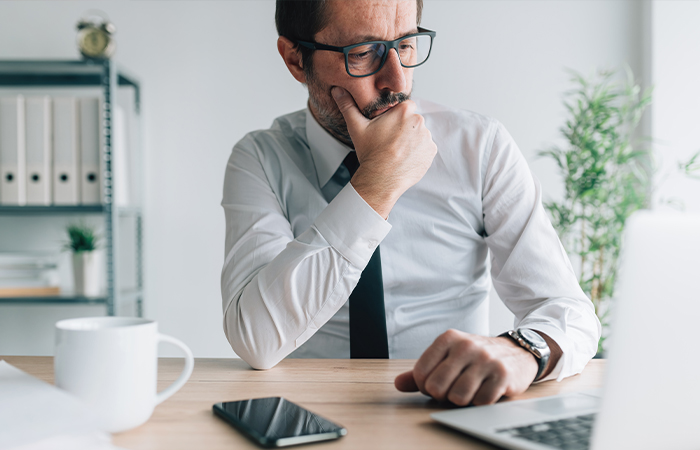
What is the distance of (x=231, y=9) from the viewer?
2291 millimetres

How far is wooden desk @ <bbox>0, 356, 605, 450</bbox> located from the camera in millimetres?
494

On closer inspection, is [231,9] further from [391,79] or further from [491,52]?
[391,79]

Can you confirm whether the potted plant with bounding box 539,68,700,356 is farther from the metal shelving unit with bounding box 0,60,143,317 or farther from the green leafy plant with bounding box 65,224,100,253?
the green leafy plant with bounding box 65,224,100,253

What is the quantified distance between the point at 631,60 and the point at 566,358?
6.57ft

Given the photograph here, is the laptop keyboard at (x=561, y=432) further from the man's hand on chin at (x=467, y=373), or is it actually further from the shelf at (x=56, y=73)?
the shelf at (x=56, y=73)

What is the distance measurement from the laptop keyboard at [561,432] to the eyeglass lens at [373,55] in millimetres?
790

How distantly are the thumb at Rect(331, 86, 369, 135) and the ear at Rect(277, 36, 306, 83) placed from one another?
17 centimetres

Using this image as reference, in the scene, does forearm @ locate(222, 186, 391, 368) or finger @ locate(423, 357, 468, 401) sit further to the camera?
A: forearm @ locate(222, 186, 391, 368)

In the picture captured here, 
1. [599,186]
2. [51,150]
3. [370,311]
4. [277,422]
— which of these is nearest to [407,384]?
[277,422]

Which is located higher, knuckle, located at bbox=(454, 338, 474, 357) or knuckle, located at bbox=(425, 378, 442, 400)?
knuckle, located at bbox=(454, 338, 474, 357)

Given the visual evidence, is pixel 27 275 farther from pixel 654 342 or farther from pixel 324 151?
pixel 654 342

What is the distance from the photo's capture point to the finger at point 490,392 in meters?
0.59

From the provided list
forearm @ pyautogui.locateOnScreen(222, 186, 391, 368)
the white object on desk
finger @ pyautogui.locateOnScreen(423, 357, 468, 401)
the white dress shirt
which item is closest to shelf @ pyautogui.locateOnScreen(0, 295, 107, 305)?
the white dress shirt

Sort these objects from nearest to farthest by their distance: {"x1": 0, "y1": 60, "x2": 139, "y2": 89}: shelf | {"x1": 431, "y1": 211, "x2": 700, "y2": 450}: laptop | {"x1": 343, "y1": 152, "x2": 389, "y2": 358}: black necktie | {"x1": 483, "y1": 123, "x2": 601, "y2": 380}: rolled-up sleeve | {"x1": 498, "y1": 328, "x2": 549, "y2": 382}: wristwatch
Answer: {"x1": 431, "y1": 211, "x2": 700, "y2": 450}: laptop < {"x1": 498, "y1": 328, "x2": 549, "y2": 382}: wristwatch < {"x1": 483, "y1": 123, "x2": 601, "y2": 380}: rolled-up sleeve < {"x1": 343, "y1": 152, "x2": 389, "y2": 358}: black necktie < {"x1": 0, "y1": 60, "x2": 139, "y2": 89}: shelf
